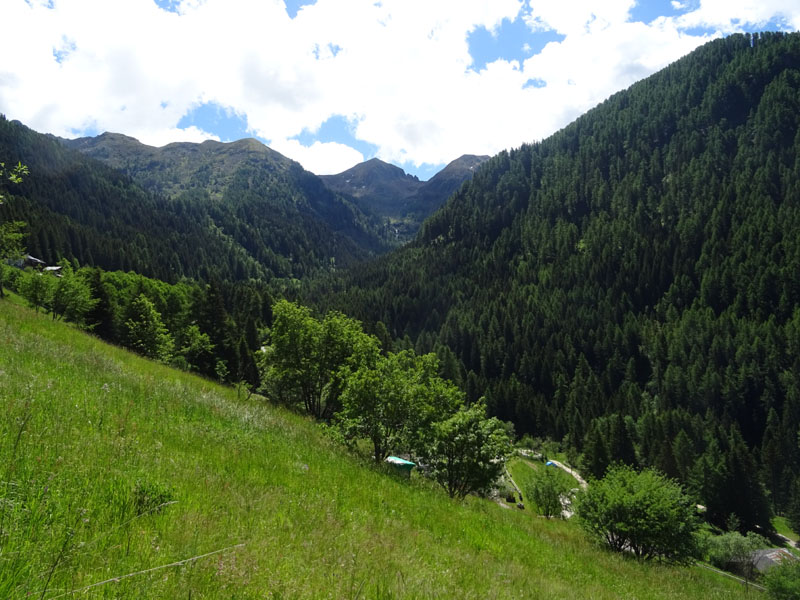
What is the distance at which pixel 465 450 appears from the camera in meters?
20.9

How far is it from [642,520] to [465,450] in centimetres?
1303

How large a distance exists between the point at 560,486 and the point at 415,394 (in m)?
47.7

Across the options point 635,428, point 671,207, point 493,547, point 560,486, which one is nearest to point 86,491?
point 493,547

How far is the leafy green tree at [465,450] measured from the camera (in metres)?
20.7

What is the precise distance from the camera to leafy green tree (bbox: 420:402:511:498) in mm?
20703

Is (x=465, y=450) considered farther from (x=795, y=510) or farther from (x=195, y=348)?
(x=795, y=510)

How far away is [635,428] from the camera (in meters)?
110

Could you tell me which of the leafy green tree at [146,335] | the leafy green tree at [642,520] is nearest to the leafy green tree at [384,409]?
the leafy green tree at [642,520]

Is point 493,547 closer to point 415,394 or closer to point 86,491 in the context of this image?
point 86,491

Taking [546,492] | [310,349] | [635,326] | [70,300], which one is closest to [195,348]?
[70,300]

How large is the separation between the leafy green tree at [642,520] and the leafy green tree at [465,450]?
31.9 feet

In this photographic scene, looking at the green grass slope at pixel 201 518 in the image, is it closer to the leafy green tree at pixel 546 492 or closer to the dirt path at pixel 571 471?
the leafy green tree at pixel 546 492

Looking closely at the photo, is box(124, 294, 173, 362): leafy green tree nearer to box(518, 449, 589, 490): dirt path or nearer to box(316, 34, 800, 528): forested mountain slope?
box(518, 449, 589, 490): dirt path

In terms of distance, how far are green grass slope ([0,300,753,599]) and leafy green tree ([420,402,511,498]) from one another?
9297 mm
